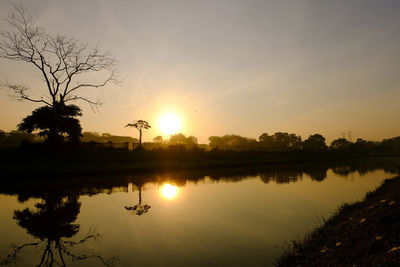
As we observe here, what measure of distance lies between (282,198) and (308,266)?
38.5ft

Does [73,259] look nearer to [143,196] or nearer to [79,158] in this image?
[143,196]

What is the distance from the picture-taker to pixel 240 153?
6188 cm

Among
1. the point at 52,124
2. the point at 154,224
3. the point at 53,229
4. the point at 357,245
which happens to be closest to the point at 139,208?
the point at 154,224

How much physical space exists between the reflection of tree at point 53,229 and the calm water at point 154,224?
0.03 m

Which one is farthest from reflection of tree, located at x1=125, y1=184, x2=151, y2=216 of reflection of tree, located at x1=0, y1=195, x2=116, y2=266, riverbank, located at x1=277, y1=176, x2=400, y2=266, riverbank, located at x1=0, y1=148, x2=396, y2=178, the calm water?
riverbank, located at x1=0, y1=148, x2=396, y2=178

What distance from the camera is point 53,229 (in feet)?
35.0

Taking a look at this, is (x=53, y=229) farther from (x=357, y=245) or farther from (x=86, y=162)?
(x=86, y=162)

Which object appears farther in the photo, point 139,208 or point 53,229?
point 139,208

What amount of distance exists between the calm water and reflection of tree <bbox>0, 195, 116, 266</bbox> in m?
0.03

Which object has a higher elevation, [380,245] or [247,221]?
[380,245]

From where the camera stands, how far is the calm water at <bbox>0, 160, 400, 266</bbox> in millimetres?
8016

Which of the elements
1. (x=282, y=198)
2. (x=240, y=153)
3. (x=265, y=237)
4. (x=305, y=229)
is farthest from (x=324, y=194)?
(x=240, y=153)

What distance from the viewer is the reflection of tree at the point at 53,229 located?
25.8 ft

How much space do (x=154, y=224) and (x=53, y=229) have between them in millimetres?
4395
